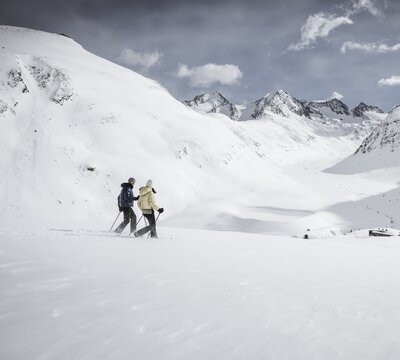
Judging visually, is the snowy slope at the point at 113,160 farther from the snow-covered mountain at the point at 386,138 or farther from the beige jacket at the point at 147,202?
the snow-covered mountain at the point at 386,138

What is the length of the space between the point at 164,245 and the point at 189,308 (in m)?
5.38

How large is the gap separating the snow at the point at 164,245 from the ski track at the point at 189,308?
2cm

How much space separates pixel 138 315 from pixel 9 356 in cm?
127

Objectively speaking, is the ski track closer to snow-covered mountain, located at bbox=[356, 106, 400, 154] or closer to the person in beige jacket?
the person in beige jacket

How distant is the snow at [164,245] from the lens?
3.20m

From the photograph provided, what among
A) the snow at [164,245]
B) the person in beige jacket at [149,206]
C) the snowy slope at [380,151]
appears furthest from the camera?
the snowy slope at [380,151]

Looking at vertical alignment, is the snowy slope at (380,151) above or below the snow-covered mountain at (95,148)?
above

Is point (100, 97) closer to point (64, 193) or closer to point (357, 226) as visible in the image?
point (64, 193)

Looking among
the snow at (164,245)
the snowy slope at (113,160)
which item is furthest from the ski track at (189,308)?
the snowy slope at (113,160)

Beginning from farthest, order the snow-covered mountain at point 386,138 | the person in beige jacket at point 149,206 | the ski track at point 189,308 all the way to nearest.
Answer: the snow-covered mountain at point 386,138
the person in beige jacket at point 149,206
the ski track at point 189,308

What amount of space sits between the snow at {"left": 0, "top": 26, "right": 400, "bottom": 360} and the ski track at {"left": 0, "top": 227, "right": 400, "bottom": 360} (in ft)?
0.07

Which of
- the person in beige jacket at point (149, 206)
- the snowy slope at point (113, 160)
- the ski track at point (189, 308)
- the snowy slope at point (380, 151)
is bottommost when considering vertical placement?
the ski track at point (189, 308)

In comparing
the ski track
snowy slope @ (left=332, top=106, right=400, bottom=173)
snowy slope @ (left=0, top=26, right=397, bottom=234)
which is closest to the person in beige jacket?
the ski track

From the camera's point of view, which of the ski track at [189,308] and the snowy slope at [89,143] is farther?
the snowy slope at [89,143]
